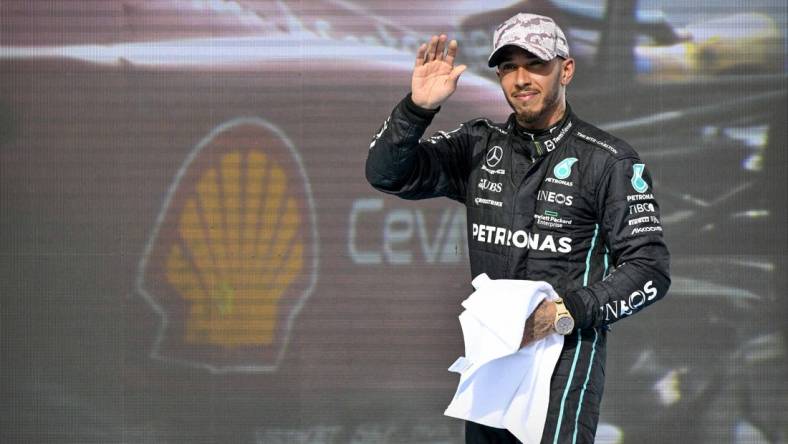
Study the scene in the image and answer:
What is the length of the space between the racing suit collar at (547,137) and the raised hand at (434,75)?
249 mm

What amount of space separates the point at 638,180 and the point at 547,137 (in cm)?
28

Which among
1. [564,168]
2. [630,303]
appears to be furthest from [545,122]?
[630,303]

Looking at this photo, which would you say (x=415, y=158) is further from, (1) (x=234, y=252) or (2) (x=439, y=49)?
(1) (x=234, y=252)

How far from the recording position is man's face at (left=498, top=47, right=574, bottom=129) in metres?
2.63

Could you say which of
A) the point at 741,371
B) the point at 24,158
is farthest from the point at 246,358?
the point at 741,371

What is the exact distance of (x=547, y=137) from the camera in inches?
106

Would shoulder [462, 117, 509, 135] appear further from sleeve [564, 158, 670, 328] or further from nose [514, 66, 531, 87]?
sleeve [564, 158, 670, 328]

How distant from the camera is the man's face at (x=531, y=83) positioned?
2.63 meters

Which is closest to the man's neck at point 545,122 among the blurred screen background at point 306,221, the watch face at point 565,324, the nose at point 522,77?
the nose at point 522,77

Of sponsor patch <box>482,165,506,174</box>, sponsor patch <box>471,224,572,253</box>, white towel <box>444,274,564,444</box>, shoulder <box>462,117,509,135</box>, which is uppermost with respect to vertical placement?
shoulder <box>462,117,509,135</box>

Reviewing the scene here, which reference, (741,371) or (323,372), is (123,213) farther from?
(741,371)

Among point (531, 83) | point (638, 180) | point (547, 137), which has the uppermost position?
point (531, 83)

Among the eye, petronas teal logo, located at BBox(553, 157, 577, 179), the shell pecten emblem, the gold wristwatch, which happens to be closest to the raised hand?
the eye

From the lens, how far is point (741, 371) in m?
4.61
